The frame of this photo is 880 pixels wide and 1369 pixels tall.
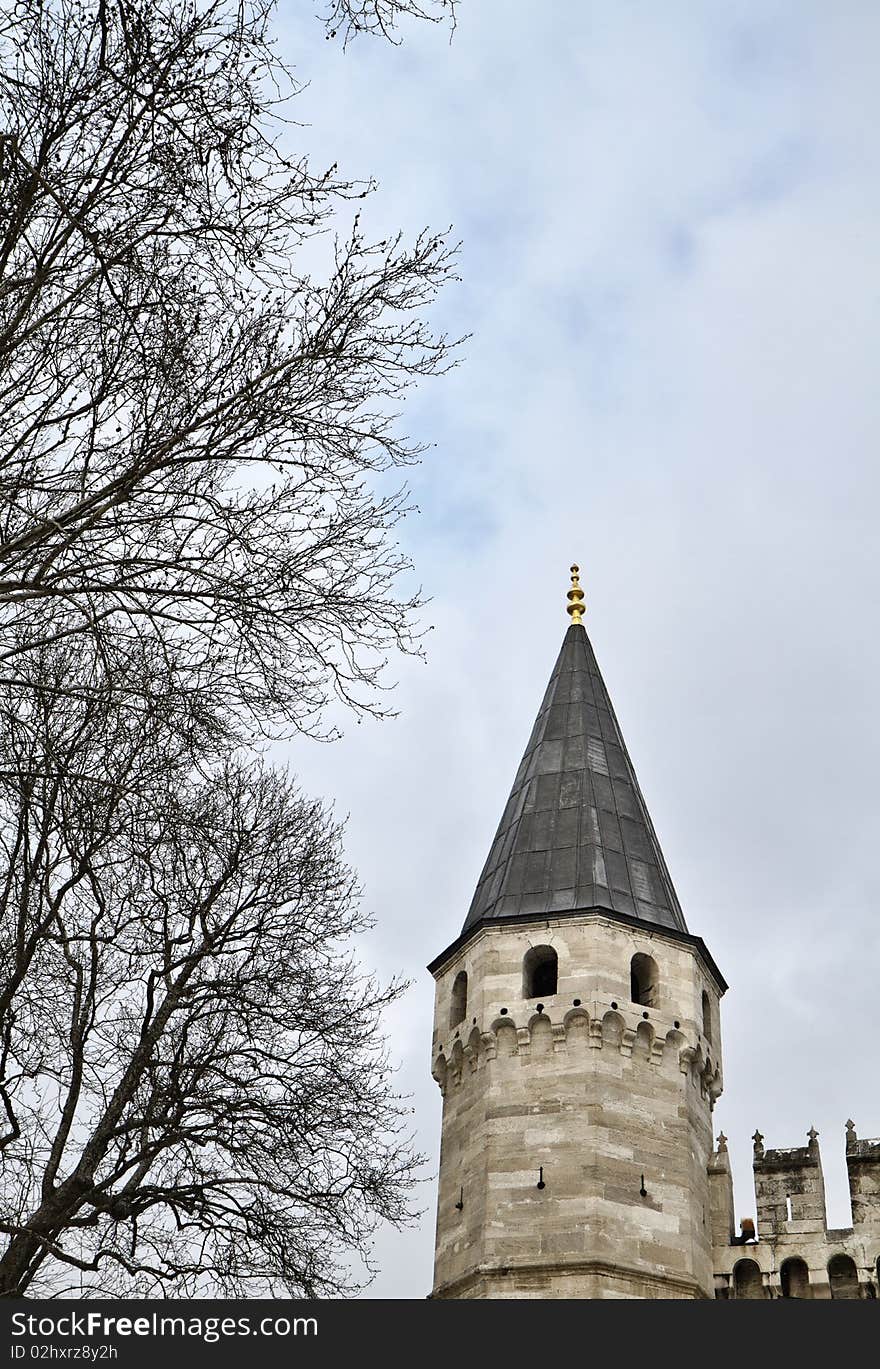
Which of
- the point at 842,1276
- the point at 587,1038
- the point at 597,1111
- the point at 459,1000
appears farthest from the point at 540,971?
the point at 842,1276

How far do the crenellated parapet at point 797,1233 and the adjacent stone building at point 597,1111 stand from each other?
19mm

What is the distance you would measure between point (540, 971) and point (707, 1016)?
92.5 inches

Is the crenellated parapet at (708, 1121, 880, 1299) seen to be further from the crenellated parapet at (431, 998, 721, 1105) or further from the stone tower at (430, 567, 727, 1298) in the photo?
the crenellated parapet at (431, 998, 721, 1105)

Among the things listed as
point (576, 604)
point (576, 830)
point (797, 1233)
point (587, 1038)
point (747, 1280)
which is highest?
point (576, 604)

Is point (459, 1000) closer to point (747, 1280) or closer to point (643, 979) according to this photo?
point (643, 979)

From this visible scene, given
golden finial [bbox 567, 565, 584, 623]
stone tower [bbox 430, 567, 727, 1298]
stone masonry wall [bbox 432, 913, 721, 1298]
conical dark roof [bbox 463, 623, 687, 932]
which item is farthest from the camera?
golden finial [bbox 567, 565, 584, 623]

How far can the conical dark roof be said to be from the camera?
2188 centimetres

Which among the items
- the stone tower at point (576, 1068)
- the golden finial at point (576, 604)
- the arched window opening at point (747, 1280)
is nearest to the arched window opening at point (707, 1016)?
the stone tower at point (576, 1068)

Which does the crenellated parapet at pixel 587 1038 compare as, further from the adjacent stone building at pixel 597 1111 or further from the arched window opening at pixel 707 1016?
the arched window opening at pixel 707 1016

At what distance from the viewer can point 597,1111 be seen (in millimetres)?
19453

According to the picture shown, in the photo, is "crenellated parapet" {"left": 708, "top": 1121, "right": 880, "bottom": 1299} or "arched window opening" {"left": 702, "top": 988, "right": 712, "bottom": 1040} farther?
"arched window opening" {"left": 702, "top": 988, "right": 712, "bottom": 1040}

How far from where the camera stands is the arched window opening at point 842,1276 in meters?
20.2

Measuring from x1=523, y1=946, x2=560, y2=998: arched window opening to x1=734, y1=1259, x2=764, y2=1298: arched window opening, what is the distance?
4081mm

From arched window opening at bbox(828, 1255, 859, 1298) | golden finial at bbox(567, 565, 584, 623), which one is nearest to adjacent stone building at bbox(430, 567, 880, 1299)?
arched window opening at bbox(828, 1255, 859, 1298)
